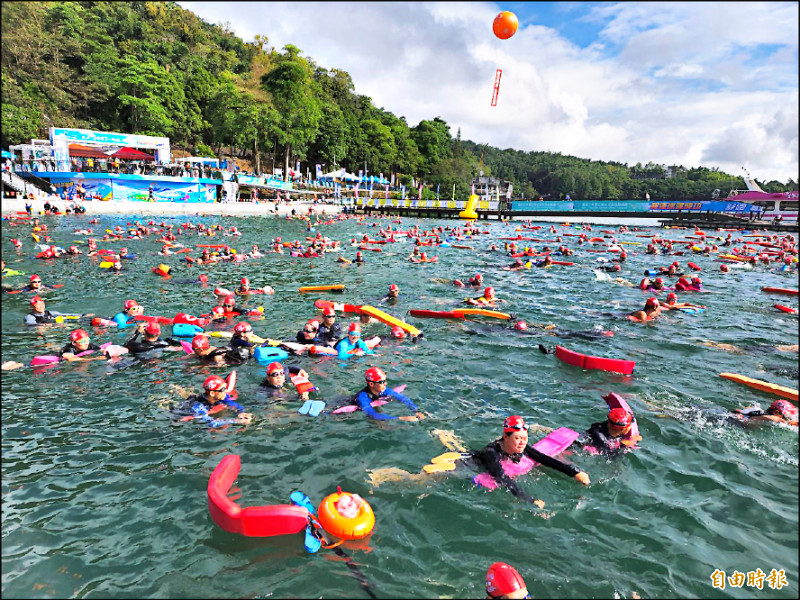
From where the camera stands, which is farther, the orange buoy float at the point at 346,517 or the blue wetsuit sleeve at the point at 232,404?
the blue wetsuit sleeve at the point at 232,404

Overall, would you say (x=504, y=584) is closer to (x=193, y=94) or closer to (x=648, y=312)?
(x=648, y=312)

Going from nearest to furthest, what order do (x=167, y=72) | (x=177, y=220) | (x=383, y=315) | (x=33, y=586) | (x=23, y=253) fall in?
(x=33, y=586), (x=383, y=315), (x=23, y=253), (x=177, y=220), (x=167, y=72)

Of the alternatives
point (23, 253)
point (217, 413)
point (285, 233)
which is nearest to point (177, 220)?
point (285, 233)

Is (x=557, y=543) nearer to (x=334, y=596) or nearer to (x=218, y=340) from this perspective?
(x=334, y=596)

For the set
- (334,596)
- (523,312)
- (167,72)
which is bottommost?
(334,596)

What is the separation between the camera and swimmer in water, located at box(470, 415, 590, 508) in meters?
6.66

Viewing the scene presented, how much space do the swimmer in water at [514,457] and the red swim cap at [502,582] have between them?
196 cm

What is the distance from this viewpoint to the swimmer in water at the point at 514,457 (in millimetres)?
6664

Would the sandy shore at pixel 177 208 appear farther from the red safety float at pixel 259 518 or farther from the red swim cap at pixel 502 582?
the red swim cap at pixel 502 582

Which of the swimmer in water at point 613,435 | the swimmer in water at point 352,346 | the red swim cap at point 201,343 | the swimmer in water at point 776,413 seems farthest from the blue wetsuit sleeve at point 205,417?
the swimmer in water at point 776,413

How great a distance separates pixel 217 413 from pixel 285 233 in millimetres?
32485

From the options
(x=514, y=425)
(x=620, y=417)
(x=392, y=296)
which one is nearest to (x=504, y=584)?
(x=514, y=425)

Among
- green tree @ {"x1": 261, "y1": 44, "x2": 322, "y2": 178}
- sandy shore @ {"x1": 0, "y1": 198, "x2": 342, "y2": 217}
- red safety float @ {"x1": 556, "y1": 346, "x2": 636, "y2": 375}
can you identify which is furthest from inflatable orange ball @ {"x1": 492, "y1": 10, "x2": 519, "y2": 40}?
green tree @ {"x1": 261, "y1": 44, "x2": 322, "y2": 178}

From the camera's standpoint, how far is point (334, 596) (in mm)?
5035
